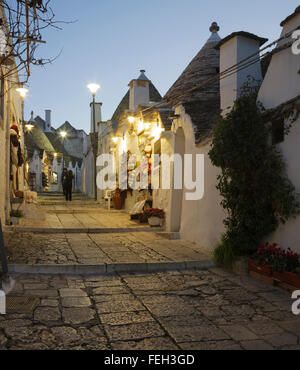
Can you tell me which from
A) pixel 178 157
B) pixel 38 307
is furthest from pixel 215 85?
pixel 38 307

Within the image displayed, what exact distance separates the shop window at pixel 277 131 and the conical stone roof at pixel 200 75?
5.38 m

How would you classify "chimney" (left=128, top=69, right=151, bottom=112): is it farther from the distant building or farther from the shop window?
the distant building

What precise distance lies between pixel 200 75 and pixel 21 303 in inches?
Result: 396

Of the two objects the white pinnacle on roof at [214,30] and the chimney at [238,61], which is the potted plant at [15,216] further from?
the white pinnacle on roof at [214,30]

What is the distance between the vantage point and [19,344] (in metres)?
3.47

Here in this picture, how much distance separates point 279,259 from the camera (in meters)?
5.64

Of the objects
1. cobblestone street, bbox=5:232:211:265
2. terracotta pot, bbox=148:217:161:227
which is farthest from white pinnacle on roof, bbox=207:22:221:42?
cobblestone street, bbox=5:232:211:265

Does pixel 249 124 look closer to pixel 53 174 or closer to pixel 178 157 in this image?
pixel 178 157

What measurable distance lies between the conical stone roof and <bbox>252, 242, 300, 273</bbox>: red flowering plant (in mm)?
6557

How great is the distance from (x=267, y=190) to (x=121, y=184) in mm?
11951

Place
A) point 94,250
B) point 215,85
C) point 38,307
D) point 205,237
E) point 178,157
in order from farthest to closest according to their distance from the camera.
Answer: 1. point 215,85
2. point 178,157
3. point 205,237
4. point 94,250
5. point 38,307

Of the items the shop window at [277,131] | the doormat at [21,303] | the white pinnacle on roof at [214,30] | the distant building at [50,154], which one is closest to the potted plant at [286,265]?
the shop window at [277,131]

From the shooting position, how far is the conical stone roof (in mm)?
11734

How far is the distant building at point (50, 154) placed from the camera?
137 feet
